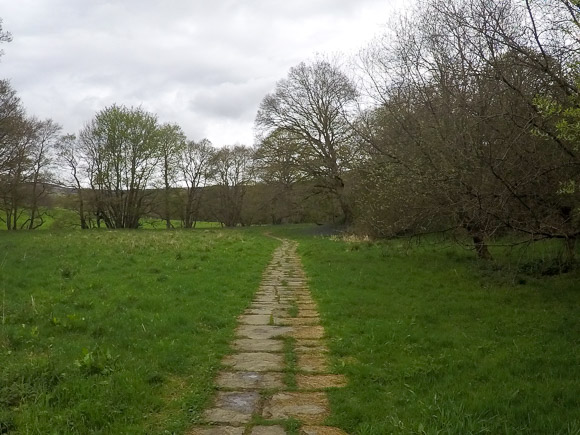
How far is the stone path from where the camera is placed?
399 centimetres

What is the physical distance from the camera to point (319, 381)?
5039mm

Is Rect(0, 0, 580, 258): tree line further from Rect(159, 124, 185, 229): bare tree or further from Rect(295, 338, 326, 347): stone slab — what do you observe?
Rect(159, 124, 185, 229): bare tree

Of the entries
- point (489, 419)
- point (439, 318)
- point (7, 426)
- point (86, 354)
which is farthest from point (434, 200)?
point (7, 426)

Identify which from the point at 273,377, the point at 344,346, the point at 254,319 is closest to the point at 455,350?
the point at 344,346

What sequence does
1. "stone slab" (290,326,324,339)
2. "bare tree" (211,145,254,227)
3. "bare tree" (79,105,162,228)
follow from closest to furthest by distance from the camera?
"stone slab" (290,326,324,339), "bare tree" (79,105,162,228), "bare tree" (211,145,254,227)

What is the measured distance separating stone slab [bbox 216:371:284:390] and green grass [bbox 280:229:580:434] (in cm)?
67

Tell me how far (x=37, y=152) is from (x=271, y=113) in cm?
2230

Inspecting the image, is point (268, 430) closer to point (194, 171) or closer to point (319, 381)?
point (319, 381)

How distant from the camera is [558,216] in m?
8.23

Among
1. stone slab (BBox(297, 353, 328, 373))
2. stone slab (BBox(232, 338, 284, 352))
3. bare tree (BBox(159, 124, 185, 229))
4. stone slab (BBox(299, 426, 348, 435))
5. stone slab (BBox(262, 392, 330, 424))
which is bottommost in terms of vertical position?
stone slab (BBox(299, 426, 348, 435))

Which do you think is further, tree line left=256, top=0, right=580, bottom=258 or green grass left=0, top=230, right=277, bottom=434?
tree line left=256, top=0, right=580, bottom=258

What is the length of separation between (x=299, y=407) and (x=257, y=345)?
7.04 feet

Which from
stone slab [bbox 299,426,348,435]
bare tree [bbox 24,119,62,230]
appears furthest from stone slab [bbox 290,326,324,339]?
bare tree [bbox 24,119,62,230]

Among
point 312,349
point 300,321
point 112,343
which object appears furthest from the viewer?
point 300,321
